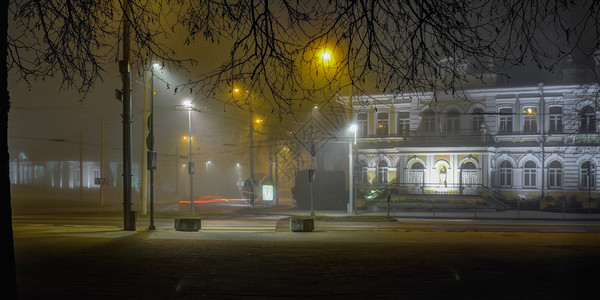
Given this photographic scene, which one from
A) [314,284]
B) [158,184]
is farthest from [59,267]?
[158,184]

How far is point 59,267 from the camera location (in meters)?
10.3

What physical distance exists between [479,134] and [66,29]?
46.9 metres

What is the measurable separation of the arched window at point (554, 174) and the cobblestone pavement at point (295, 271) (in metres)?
38.4

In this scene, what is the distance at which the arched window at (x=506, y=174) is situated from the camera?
5159 centimetres

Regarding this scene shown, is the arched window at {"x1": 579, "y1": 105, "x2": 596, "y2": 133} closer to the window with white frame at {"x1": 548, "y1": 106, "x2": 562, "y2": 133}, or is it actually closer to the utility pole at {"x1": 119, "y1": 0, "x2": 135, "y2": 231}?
the window with white frame at {"x1": 548, "y1": 106, "x2": 562, "y2": 133}

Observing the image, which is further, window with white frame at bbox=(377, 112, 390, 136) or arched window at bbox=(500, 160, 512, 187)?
window with white frame at bbox=(377, 112, 390, 136)

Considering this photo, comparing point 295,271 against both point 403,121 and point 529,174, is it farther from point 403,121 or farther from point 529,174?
point 403,121

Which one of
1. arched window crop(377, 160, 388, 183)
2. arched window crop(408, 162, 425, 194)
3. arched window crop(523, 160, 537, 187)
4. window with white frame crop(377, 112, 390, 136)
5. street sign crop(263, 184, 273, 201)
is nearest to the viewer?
street sign crop(263, 184, 273, 201)

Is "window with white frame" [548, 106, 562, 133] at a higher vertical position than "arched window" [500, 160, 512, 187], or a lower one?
higher

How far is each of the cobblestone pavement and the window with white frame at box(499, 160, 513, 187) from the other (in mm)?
38354

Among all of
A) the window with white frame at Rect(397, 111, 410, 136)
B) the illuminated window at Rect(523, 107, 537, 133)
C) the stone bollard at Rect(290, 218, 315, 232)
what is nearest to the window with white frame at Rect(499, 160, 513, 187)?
the illuminated window at Rect(523, 107, 537, 133)

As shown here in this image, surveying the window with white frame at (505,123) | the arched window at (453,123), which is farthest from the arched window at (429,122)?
the window with white frame at (505,123)

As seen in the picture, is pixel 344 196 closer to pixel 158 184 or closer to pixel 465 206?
pixel 465 206

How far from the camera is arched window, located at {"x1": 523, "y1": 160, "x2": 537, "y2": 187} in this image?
50.9 m
